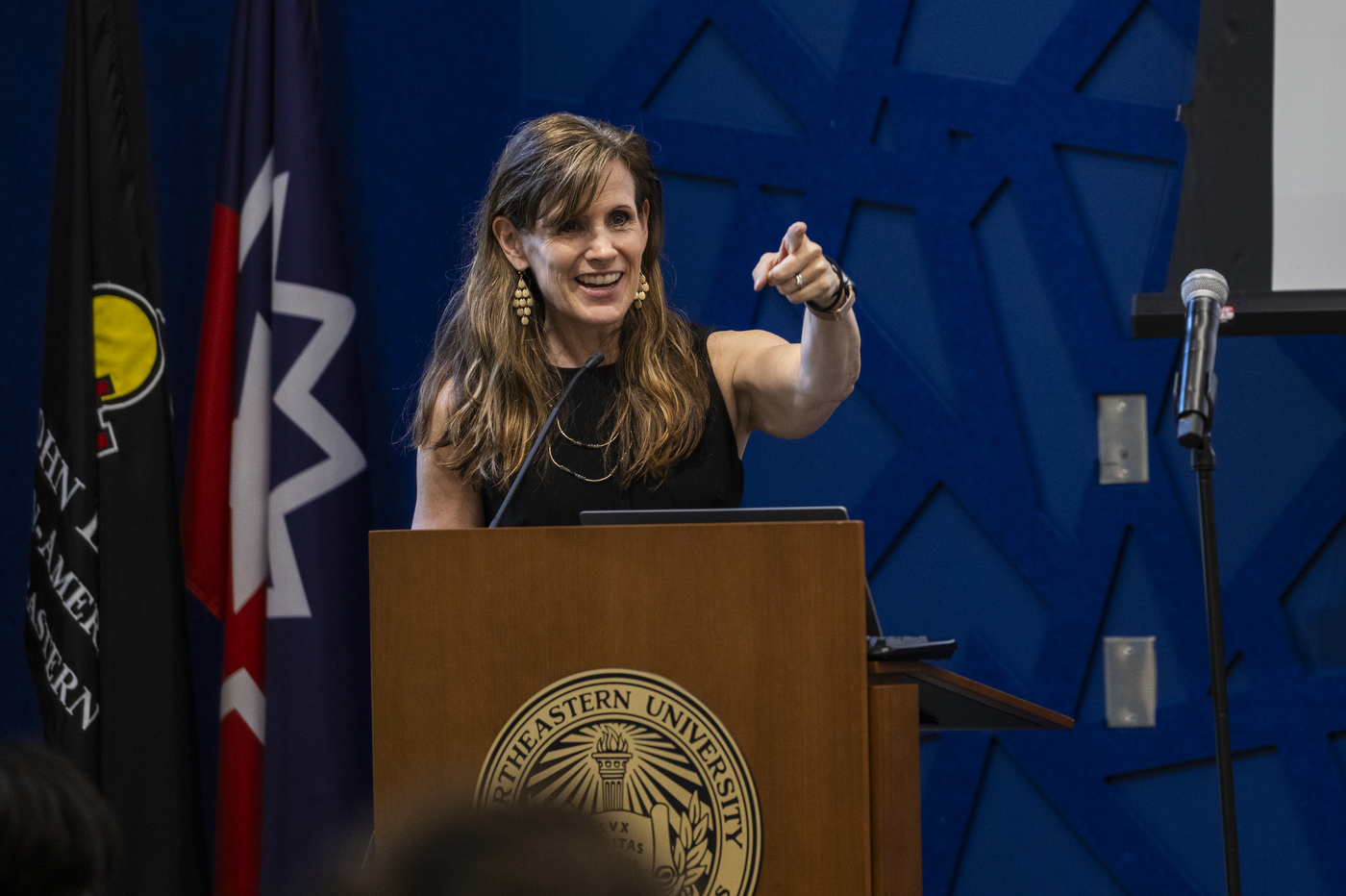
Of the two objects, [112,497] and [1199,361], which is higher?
[1199,361]

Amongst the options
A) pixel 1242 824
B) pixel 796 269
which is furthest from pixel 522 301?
pixel 1242 824

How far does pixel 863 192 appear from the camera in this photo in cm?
281

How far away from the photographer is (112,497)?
2.54 meters

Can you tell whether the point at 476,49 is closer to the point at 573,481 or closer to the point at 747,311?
the point at 747,311

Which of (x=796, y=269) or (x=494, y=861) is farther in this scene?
(x=796, y=269)

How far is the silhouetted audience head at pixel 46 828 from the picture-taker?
2.55 ft

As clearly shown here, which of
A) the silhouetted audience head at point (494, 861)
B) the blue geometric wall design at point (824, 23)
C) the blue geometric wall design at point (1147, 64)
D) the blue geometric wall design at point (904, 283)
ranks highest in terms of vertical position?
the blue geometric wall design at point (824, 23)

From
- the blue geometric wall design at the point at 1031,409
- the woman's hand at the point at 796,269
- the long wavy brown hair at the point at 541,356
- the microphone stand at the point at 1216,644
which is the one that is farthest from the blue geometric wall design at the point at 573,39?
the microphone stand at the point at 1216,644

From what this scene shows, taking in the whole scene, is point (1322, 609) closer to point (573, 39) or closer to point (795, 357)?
point (795, 357)

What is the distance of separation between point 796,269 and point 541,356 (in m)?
0.60

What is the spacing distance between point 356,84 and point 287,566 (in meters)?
1.13

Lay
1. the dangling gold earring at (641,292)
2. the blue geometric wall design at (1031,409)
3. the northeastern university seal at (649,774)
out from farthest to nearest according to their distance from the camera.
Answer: the blue geometric wall design at (1031,409) → the dangling gold earring at (641,292) → the northeastern university seal at (649,774)

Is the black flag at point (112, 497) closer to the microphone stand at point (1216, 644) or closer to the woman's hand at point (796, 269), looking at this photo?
the woman's hand at point (796, 269)

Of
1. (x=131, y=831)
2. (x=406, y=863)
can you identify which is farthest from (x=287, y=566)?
(x=406, y=863)
